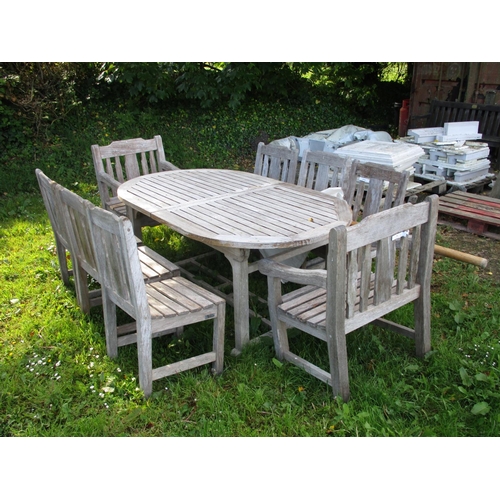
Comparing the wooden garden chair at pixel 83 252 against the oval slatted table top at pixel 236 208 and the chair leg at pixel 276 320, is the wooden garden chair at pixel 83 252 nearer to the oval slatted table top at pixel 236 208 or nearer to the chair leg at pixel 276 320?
the oval slatted table top at pixel 236 208

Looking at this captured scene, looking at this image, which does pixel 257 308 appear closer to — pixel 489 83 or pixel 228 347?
pixel 228 347

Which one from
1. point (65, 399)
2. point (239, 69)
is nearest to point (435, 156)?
point (239, 69)

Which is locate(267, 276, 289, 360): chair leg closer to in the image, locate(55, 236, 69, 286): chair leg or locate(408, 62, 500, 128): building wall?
locate(55, 236, 69, 286): chair leg

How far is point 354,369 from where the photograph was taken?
3092 mm

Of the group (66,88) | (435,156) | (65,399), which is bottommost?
(65,399)

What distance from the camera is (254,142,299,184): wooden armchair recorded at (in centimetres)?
461

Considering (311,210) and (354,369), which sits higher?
(311,210)

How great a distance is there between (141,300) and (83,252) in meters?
0.86

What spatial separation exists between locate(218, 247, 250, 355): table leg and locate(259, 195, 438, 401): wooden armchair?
227mm

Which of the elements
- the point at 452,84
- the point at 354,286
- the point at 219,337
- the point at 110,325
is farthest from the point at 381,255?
the point at 452,84

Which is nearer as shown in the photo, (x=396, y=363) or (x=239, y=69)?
(x=396, y=363)

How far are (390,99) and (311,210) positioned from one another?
8.09 metres

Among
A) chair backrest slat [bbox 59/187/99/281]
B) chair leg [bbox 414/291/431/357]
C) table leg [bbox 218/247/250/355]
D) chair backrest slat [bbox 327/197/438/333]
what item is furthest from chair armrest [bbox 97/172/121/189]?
chair leg [bbox 414/291/431/357]

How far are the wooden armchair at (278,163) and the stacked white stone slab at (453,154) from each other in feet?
8.71
